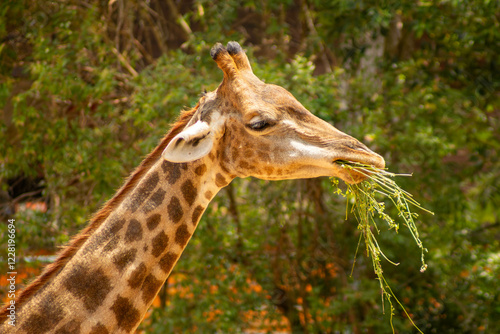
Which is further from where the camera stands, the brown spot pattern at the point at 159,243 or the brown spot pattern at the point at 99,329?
the brown spot pattern at the point at 159,243

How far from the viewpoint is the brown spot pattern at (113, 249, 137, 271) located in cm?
Result: 204

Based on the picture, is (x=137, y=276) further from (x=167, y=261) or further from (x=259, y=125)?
(x=259, y=125)

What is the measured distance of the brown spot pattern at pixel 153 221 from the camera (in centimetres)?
210

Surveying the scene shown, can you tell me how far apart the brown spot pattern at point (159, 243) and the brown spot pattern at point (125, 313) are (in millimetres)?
219

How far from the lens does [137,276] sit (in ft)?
6.73

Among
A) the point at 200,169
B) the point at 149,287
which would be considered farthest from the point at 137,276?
the point at 200,169

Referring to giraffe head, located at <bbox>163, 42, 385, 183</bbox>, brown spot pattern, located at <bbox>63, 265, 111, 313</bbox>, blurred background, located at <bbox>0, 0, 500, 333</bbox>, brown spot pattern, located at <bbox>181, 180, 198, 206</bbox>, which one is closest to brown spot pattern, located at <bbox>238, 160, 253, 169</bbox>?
giraffe head, located at <bbox>163, 42, 385, 183</bbox>

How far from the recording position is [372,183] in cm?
208

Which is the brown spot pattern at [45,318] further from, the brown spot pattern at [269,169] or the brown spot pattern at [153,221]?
the brown spot pattern at [269,169]

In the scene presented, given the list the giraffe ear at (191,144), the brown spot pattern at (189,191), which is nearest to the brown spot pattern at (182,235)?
the brown spot pattern at (189,191)

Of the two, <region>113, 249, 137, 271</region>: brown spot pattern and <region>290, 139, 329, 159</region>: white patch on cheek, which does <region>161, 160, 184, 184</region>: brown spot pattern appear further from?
<region>290, 139, 329, 159</region>: white patch on cheek

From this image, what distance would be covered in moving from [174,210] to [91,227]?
14.5 inches

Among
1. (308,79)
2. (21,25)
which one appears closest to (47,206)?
(21,25)

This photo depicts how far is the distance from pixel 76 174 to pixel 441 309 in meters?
3.94
